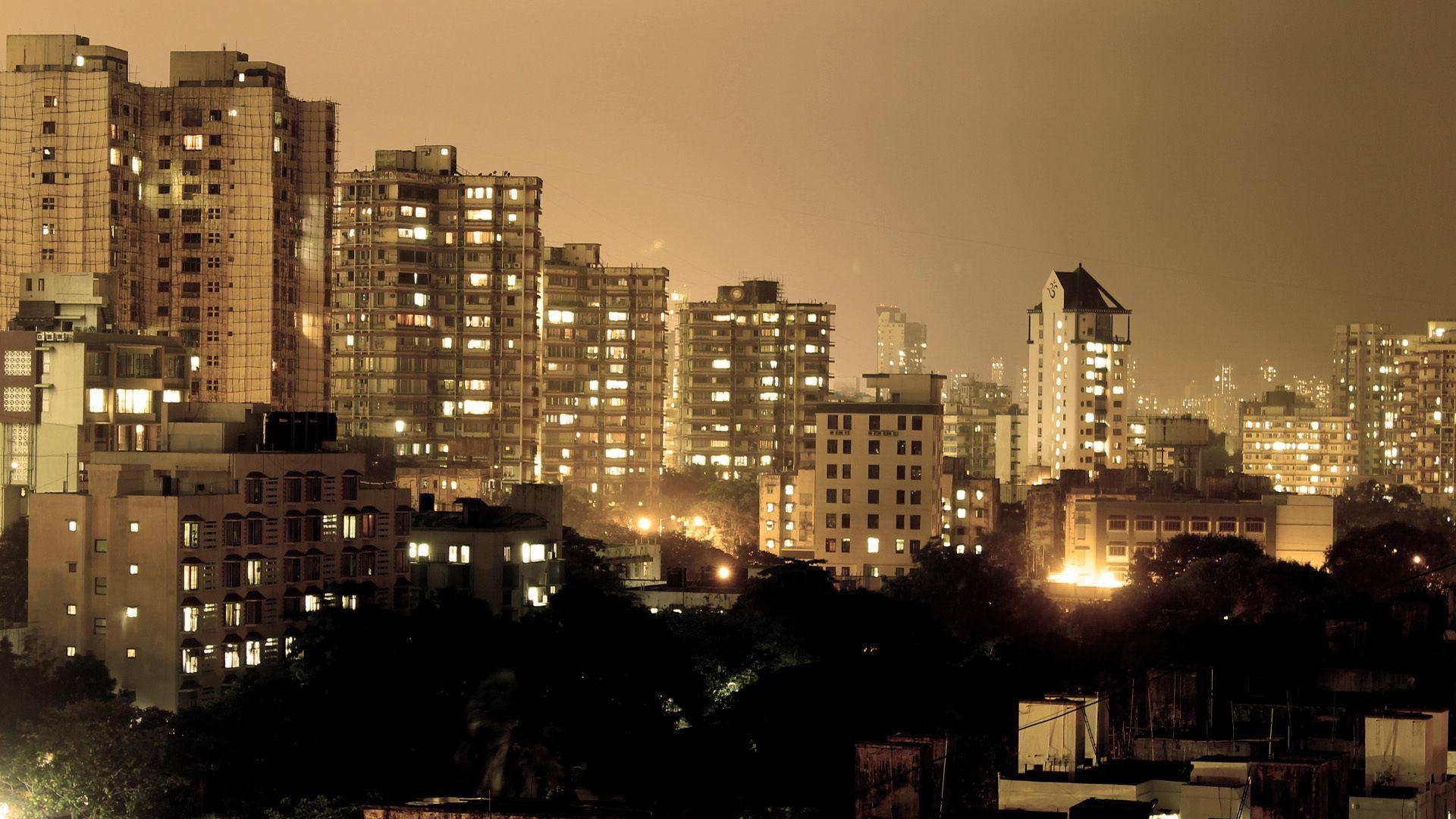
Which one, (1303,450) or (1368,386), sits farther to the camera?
(1368,386)

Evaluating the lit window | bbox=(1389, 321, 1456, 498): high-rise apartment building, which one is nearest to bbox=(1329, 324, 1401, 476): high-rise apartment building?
bbox=(1389, 321, 1456, 498): high-rise apartment building

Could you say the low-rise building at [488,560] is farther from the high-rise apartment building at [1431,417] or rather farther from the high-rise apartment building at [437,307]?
the high-rise apartment building at [1431,417]

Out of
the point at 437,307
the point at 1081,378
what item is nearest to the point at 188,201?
the point at 437,307

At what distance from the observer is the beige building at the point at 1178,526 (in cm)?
8069

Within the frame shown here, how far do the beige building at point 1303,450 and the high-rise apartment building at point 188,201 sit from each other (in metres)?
97.1

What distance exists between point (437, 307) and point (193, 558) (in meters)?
43.3

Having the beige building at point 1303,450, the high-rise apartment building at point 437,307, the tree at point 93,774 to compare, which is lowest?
the tree at point 93,774

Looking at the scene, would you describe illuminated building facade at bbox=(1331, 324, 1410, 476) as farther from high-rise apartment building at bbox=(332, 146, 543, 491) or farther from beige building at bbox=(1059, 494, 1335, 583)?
high-rise apartment building at bbox=(332, 146, 543, 491)

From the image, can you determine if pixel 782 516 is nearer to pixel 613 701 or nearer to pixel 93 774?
pixel 613 701

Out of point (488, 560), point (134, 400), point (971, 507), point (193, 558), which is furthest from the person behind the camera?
point (971, 507)

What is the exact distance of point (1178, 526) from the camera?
268 ft

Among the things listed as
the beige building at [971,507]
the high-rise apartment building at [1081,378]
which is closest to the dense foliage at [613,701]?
the beige building at [971,507]

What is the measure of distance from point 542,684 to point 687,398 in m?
78.8

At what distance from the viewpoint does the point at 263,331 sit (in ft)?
242
